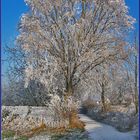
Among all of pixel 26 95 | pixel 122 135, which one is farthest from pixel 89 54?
pixel 26 95

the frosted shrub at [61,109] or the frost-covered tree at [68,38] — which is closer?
the frosted shrub at [61,109]

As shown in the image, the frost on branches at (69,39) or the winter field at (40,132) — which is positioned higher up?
the frost on branches at (69,39)

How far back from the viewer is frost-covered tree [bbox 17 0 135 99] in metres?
19.4

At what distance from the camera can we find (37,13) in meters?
19.9

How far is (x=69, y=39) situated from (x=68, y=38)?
6.9 inches

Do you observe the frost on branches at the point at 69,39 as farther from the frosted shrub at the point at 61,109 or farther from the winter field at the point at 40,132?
the winter field at the point at 40,132

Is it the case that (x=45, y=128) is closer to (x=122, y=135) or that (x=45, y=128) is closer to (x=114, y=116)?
(x=122, y=135)

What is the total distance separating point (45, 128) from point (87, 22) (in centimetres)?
580

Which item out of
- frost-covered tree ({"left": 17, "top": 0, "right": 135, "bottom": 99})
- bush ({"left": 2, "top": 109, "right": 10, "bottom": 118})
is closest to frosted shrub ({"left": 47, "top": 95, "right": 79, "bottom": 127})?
frost-covered tree ({"left": 17, "top": 0, "right": 135, "bottom": 99})

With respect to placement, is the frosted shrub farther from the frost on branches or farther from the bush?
the bush

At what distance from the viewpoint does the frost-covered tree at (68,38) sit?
19359 mm

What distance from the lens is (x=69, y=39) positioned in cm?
1944

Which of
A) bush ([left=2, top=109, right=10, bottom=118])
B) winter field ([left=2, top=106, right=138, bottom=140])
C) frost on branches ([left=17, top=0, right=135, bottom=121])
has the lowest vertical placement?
winter field ([left=2, top=106, right=138, bottom=140])

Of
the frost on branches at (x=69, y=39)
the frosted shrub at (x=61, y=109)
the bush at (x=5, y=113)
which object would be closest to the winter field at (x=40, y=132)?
the bush at (x=5, y=113)
